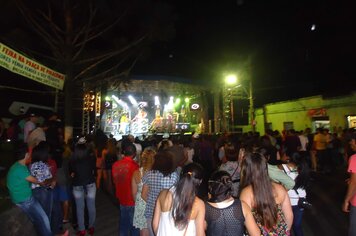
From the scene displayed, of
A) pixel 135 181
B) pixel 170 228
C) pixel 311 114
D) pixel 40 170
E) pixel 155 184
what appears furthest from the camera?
pixel 311 114

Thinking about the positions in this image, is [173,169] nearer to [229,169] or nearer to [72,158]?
[229,169]

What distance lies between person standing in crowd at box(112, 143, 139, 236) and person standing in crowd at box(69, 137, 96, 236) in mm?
1120

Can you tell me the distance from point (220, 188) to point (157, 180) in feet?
4.29

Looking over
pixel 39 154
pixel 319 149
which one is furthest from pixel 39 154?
pixel 319 149

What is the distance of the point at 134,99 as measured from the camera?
23.7m

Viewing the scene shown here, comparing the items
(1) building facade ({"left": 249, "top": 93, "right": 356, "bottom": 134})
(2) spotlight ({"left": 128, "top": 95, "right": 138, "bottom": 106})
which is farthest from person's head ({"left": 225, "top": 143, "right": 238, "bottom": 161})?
(2) spotlight ({"left": 128, "top": 95, "right": 138, "bottom": 106})

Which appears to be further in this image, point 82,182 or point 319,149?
point 319,149

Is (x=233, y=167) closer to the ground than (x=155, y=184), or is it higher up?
higher up

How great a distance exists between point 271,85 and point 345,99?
27.8 feet

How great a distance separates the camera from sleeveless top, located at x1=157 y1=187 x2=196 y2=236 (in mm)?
2852

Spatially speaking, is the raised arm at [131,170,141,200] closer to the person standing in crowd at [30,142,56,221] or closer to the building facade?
the person standing in crowd at [30,142,56,221]

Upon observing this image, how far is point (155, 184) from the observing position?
13.0 ft

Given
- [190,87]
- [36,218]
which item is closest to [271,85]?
[190,87]

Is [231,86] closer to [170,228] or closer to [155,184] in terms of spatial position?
[155,184]
